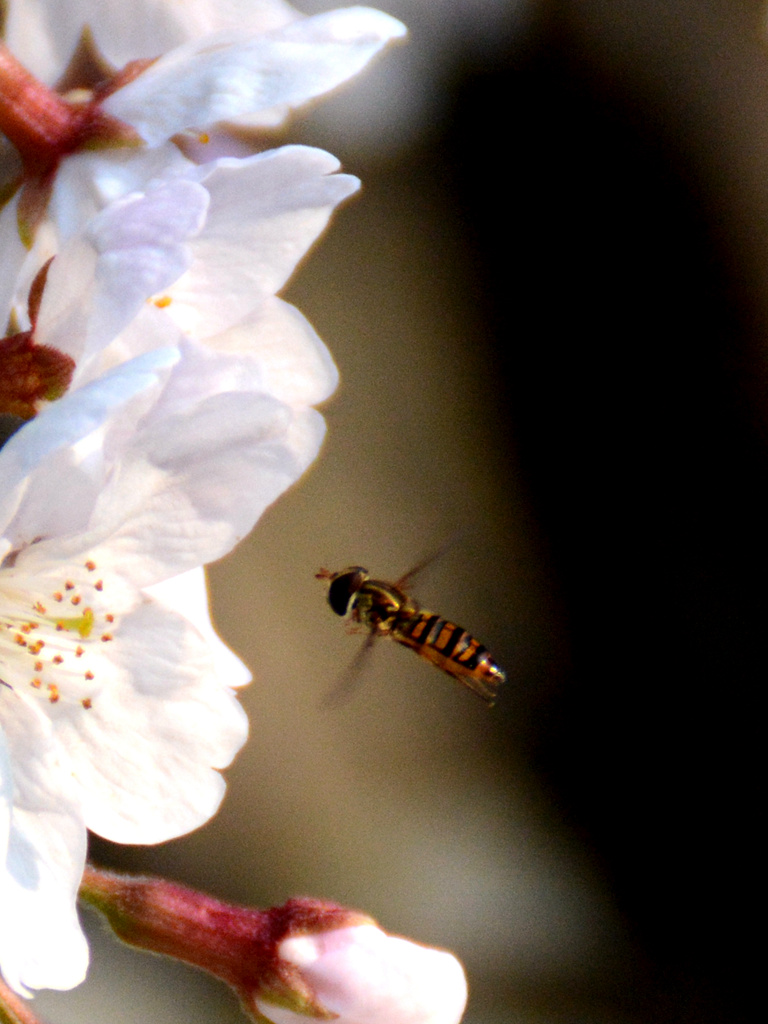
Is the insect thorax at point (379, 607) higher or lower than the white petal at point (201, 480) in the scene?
lower

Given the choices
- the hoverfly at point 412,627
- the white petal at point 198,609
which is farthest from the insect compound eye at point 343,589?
the white petal at point 198,609

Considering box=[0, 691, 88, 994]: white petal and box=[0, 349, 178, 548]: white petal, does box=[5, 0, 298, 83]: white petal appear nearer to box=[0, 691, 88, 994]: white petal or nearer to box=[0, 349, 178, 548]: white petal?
box=[0, 349, 178, 548]: white petal

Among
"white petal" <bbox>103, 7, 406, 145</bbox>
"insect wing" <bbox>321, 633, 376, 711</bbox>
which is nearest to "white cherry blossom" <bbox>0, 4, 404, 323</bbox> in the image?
"white petal" <bbox>103, 7, 406, 145</bbox>

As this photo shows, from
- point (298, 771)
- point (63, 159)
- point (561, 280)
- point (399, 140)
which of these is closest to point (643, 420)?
point (561, 280)

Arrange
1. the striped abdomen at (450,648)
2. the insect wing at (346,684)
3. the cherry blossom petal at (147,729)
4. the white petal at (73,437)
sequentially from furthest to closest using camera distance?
the striped abdomen at (450,648) → the insect wing at (346,684) → the cherry blossom petal at (147,729) → the white petal at (73,437)

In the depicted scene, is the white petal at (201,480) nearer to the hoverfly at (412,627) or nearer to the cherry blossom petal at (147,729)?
the cherry blossom petal at (147,729)

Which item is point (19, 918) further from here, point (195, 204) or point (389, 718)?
point (389, 718)
